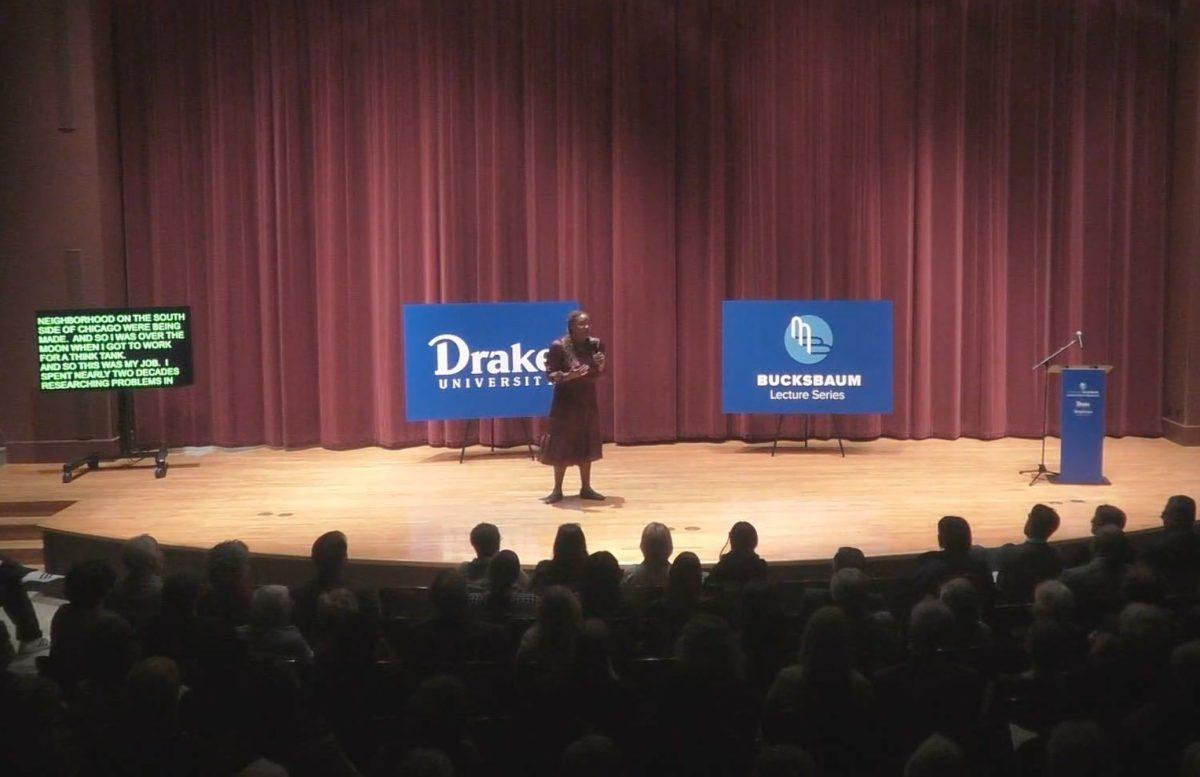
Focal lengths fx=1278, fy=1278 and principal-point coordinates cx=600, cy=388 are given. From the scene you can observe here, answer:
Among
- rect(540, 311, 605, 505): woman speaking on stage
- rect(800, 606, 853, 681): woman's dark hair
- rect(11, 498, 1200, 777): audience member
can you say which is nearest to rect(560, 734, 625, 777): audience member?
rect(11, 498, 1200, 777): audience member

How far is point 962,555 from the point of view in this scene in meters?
4.89

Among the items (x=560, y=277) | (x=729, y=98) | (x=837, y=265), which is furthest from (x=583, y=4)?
(x=837, y=265)

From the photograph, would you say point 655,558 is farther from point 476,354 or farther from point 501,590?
point 476,354

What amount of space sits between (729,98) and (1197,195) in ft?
12.6

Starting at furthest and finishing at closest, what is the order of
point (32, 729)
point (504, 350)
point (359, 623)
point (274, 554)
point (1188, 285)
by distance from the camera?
point (1188, 285) → point (504, 350) → point (274, 554) → point (359, 623) → point (32, 729)

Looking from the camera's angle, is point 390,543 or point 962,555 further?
point 390,543

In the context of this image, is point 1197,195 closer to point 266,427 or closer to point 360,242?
point 360,242

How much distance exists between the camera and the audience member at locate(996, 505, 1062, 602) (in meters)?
5.01

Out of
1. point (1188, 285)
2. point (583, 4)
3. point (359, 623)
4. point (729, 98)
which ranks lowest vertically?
point (359, 623)

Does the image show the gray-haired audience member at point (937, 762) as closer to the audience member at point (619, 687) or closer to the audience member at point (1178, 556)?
the audience member at point (619, 687)

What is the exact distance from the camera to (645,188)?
420 inches

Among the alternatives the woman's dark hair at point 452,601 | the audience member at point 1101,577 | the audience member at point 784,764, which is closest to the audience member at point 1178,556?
the audience member at point 1101,577

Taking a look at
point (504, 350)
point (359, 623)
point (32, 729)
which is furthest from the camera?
point (504, 350)

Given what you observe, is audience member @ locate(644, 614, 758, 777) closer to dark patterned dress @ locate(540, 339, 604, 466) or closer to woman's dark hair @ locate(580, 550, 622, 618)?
woman's dark hair @ locate(580, 550, 622, 618)
